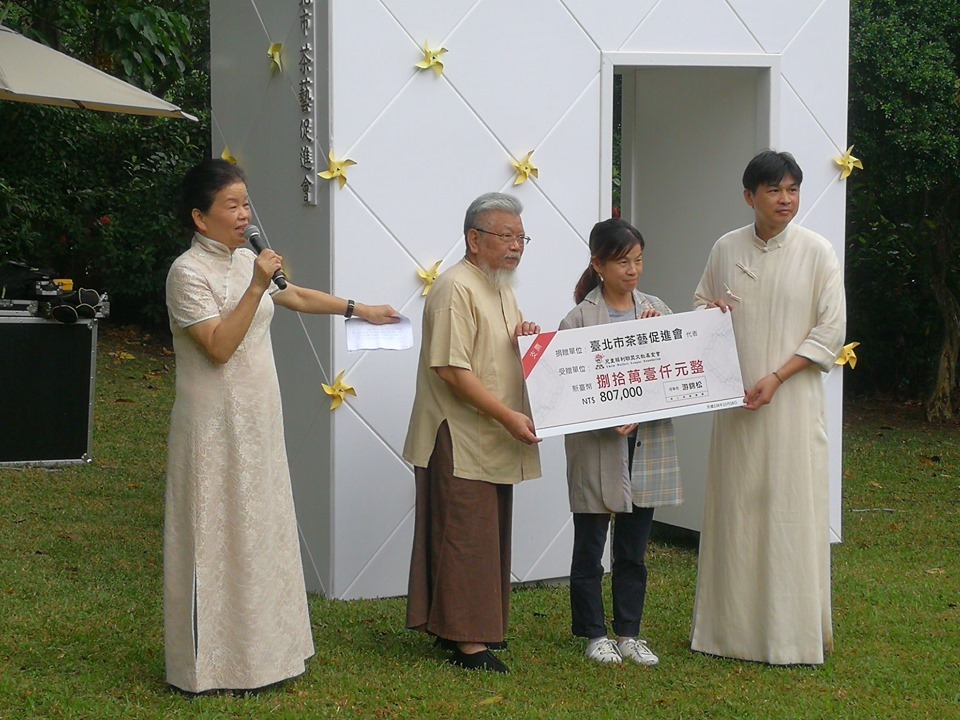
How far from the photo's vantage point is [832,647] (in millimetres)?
5281

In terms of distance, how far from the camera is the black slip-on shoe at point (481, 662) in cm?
496

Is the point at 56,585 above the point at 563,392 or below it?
below

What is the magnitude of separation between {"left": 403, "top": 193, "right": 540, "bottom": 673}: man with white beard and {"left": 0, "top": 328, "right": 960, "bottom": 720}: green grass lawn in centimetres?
22

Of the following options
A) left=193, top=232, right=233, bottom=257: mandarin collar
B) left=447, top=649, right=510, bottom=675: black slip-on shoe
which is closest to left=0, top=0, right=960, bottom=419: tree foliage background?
left=193, top=232, right=233, bottom=257: mandarin collar

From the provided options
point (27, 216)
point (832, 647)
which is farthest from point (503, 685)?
point (27, 216)

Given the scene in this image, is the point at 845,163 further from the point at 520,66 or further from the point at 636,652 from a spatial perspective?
the point at 636,652

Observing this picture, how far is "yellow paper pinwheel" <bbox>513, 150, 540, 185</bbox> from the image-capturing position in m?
6.19

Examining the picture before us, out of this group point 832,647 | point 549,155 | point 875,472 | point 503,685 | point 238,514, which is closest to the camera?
point 238,514

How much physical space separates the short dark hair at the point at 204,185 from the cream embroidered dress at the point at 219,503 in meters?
0.12

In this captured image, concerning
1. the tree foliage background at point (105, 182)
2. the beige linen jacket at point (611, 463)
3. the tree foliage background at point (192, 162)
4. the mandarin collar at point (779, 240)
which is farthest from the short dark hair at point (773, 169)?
the tree foliage background at point (105, 182)

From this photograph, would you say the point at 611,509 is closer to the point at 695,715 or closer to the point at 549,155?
the point at 695,715

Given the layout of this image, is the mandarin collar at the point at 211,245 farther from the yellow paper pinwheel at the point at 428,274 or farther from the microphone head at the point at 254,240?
the yellow paper pinwheel at the point at 428,274

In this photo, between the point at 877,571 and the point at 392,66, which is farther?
the point at 877,571

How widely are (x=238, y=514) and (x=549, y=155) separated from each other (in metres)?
2.65
